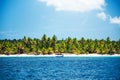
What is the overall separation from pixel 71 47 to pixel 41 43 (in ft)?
59.8

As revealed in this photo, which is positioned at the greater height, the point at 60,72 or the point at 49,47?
the point at 49,47

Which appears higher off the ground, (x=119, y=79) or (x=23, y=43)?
(x=23, y=43)

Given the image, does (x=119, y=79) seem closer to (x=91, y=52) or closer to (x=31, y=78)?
(x=31, y=78)

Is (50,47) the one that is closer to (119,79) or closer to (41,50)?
(41,50)

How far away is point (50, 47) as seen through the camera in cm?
18950

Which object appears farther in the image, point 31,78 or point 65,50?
point 65,50

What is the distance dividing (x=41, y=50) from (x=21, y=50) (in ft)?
41.5

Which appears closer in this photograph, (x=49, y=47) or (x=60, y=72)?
(x=60, y=72)

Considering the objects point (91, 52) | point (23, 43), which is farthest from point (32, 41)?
point (91, 52)

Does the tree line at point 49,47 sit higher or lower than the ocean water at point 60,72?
higher

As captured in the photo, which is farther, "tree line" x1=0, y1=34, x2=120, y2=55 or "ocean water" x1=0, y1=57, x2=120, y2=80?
"tree line" x1=0, y1=34, x2=120, y2=55

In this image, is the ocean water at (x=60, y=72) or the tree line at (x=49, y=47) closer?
the ocean water at (x=60, y=72)

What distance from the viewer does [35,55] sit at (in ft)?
633

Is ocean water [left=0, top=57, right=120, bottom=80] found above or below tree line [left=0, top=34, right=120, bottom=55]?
below
